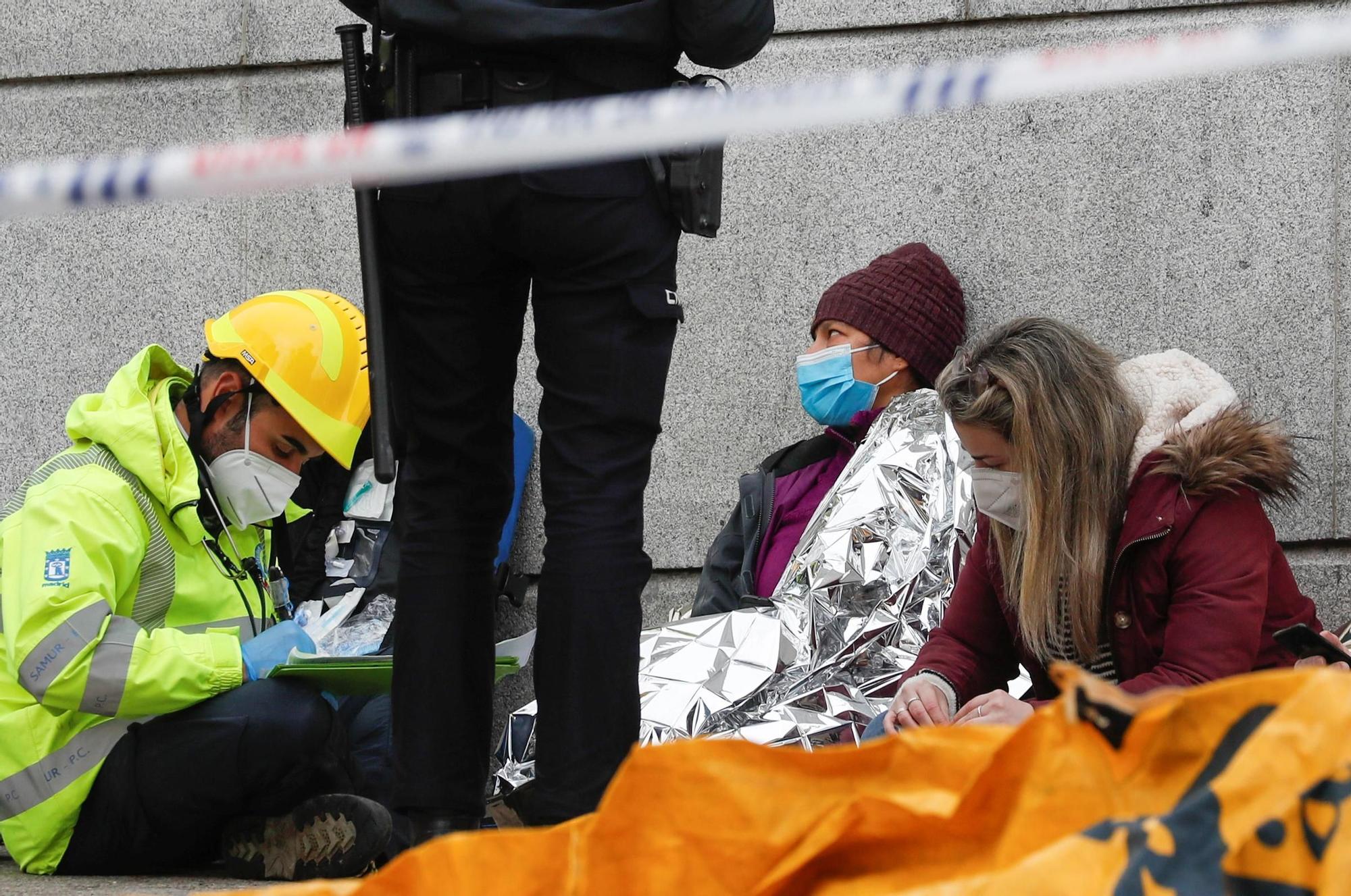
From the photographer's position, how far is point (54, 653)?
2.35 meters

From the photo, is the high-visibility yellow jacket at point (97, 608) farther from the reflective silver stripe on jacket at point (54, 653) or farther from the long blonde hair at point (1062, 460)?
the long blonde hair at point (1062, 460)

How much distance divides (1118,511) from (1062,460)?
122 mm

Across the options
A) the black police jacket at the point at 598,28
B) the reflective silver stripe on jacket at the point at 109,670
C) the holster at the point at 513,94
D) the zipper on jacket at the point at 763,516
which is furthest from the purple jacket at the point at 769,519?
the black police jacket at the point at 598,28

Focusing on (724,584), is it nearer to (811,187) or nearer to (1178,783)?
(811,187)

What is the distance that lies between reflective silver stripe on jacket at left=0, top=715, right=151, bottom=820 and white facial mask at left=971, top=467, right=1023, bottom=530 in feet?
5.17

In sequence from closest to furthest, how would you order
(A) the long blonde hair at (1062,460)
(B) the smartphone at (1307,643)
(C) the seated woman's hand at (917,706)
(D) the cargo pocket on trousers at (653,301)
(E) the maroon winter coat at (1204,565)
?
(B) the smartphone at (1307,643), (D) the cargo pocket on trousers at (653,301), (E) the maroon winter coat at (1204,565), (A) the long blonde hair at (1062,460), (C) the seated woman's hand at (917,706)

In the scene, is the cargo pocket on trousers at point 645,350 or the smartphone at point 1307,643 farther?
the cargo pocket on trousers at point 645,350

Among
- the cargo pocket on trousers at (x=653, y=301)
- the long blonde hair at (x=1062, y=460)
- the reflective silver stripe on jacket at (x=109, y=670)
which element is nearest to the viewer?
the cargo pocket on trousers at (x=653, y=301)

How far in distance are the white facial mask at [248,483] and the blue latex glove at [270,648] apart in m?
0.25

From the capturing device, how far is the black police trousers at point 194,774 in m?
2.50

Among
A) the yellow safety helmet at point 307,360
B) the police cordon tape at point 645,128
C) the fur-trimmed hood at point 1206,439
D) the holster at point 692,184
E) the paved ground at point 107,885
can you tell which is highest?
the holster at point 692,184

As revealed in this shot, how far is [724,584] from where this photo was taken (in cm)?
330

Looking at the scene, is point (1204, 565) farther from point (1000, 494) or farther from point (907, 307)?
point (907, 307)

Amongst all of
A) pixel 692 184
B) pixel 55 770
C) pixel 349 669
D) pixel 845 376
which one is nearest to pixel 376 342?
pixel 692 184
